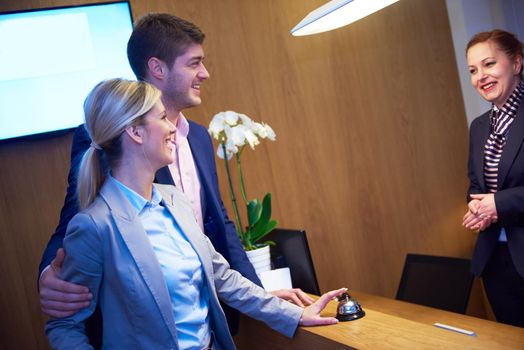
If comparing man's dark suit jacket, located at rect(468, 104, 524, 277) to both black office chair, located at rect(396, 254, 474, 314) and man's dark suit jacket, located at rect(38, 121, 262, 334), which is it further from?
man's dark suit jacket, located at rect(38, 121, 262, 334)

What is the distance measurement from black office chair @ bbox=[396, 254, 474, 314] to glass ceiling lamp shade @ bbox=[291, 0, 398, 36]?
1.42 meters

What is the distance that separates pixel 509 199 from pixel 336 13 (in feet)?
3.43

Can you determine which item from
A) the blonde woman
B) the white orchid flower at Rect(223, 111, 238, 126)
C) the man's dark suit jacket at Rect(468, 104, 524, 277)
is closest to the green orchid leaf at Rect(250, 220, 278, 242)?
the white orchid flower at Rect(223, 111, 238, 126)

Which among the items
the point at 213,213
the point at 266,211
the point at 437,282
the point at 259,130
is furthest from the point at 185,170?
the point at 437,282

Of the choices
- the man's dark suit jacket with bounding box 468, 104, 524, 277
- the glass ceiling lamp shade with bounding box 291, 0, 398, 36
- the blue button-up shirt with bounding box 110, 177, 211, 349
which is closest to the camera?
the blue button-up shirt with bounding box 110, 177, 211, 349

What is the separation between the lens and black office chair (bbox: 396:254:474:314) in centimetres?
286

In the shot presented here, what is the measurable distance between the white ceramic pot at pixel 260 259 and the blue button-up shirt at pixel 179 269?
0.73 metres

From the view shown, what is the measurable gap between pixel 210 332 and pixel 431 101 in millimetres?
2578

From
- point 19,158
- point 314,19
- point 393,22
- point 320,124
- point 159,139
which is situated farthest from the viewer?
point 393,22

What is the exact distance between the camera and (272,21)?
3289mm

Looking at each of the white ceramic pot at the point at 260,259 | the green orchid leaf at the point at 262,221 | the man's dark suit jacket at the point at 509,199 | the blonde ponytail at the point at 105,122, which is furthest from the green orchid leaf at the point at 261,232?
the blonde ponytail at the point at 105,122

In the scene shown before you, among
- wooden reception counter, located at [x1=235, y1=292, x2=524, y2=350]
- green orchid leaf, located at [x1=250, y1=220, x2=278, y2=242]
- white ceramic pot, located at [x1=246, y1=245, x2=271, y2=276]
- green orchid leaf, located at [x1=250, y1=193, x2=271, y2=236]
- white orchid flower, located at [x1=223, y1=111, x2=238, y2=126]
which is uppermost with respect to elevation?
white orchid flower, located at [x1=223, y1=111, x2=238, y2=126]

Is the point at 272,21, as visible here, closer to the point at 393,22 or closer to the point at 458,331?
the point at 393,22

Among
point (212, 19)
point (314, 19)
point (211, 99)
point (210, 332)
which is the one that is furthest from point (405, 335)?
point (212, 19)
